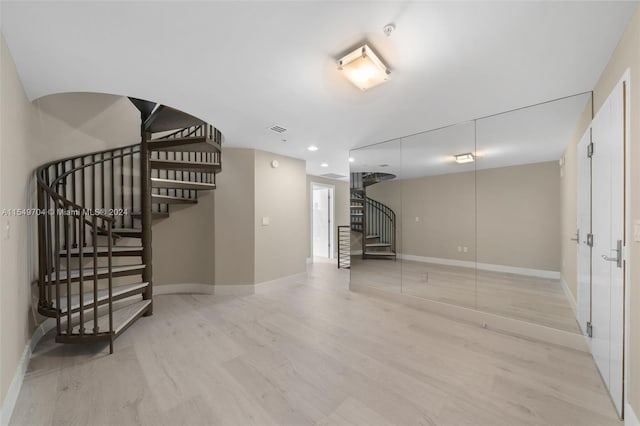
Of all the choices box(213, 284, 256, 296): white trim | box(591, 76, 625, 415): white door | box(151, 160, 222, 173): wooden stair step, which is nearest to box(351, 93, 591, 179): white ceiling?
box(591, 76, 625, 415): white door

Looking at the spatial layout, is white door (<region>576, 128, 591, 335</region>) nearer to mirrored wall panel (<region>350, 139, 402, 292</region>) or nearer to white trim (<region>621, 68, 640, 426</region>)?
white trim (<region>621, 68, 640, 426</region>)

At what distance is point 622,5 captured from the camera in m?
1.34

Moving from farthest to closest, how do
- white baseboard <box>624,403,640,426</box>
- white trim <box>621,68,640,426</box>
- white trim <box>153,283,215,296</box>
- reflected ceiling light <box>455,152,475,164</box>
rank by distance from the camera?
white trim <box>153,283,215,296</box>, reflected ceiling light <box>455,152,475,164</box>, white trim <box>621,68,640,426</box>, white baseboard <box>624,403,640,426</box>

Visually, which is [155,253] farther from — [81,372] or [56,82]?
[56,82]

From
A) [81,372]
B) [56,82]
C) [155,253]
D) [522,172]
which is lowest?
[81,372]

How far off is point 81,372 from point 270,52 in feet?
9.61

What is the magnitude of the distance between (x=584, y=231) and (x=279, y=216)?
3952mm

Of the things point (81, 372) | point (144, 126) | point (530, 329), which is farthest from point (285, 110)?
point (530, 329)

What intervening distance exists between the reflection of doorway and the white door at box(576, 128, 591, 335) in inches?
206

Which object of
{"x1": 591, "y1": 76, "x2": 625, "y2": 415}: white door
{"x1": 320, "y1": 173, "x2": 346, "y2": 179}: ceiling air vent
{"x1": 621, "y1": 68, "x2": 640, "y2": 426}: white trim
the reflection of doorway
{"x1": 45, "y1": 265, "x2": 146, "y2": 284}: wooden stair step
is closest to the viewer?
{"x1": 621, "y1": 68, "x2": 640, "y2": 426}: white trim

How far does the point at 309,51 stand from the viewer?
1.72m

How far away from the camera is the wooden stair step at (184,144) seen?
9.75 ft

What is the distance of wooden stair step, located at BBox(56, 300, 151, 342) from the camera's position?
87.9 inches

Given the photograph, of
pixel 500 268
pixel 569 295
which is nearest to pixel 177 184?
pixel 500 268
